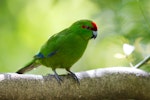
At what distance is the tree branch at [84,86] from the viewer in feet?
4.92

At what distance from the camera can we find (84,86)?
64.1 inches

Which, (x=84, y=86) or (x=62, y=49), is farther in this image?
(x=62, y=49)

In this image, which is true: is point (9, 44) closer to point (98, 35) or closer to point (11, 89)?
point (98, 35)

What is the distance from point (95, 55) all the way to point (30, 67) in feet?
3.32

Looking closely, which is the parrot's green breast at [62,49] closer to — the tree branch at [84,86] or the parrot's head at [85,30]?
the parrot's head at [85,30]

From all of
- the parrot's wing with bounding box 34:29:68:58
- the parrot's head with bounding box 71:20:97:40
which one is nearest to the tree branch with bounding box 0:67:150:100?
A: the parrot's wing with bounding box 34:29:68:58

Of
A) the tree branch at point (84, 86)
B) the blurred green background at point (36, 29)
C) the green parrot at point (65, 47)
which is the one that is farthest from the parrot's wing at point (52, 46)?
the blurred green background at point (36, 29)

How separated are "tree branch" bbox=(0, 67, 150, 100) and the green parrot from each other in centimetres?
26

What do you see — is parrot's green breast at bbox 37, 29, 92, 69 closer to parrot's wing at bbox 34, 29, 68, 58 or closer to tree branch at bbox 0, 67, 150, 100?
parrot's wing at bbox 34, 29, 68, 58

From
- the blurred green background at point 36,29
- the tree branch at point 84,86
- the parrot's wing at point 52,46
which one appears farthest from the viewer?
the blurred green background at point 36,29

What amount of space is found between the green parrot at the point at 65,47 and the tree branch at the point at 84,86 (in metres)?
0.26

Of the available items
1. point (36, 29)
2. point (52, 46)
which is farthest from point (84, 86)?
point (36, 29)

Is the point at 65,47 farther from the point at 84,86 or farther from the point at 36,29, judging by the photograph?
the point at 36,29

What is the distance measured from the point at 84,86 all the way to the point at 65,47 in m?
0.42
